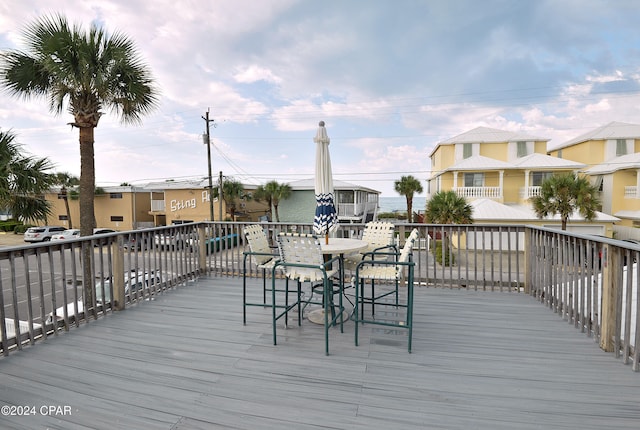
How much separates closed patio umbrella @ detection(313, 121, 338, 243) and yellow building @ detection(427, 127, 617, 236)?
14789mm

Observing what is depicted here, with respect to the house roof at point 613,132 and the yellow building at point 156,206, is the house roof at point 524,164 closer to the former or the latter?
the house roof at point 613,132

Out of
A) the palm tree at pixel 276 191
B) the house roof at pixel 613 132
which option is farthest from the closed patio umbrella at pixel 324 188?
the house roof at pixel 613 132

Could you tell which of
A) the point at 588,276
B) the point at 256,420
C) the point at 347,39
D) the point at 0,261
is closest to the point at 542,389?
the point at 588,276

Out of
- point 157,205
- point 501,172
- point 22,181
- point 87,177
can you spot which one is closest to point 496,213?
point 501,172

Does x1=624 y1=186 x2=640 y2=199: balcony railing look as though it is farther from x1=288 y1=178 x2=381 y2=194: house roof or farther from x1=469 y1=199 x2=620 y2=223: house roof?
x1=288 y1=178 x2=381 y2=194: house roof

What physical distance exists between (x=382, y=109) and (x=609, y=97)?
17.2m

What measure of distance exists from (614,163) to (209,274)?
25.3 metres

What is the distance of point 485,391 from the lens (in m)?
2.26

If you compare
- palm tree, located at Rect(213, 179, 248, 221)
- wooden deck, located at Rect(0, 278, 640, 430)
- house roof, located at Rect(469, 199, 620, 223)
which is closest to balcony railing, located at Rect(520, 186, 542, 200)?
house roof, located at Rect(469, 199, 620, 223)

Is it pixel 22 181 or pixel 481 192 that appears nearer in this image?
pixel 22 181

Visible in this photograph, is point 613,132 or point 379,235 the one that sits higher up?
point 613,132

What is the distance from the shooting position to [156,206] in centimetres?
2802

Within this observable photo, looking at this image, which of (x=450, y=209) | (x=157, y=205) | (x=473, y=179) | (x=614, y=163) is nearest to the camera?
(x=450, y=209)

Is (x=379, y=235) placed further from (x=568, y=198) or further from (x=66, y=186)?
(x=66, y=186)
